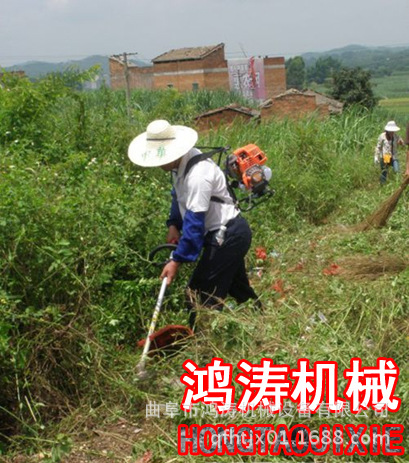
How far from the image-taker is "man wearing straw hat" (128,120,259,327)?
4.01 meters

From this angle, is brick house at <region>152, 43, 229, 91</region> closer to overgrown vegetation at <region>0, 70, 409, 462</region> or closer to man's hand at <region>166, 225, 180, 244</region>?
overgrown vegetation at <region>0, 70, 409, 462</region>

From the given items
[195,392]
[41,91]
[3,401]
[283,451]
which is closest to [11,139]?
[41,91]

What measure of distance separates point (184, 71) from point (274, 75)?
5.87 meters

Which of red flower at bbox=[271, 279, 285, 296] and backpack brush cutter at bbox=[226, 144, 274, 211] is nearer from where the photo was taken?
backpack brush cutter at bbox=[226, 144, 274, 211]

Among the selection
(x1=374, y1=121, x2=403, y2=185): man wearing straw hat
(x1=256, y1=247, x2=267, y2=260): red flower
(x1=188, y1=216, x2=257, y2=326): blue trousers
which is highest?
(x1=188, y1=216, x2=257, y2=326): blue trousers

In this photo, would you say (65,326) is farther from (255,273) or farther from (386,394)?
(255,273)

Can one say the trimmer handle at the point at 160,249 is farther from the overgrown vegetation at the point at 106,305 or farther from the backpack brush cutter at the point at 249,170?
the backpack brush cutter at the point at 249,170

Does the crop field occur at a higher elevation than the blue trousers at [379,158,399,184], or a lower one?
lower

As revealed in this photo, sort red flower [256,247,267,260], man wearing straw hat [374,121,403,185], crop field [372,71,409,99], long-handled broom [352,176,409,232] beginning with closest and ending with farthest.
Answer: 1. red flower [256,247,267,260]
2. long-handled broom [352,176,409,232]
3. man wearing straw hat [374,121,403,185]
4. crop field [372,71,409,99]

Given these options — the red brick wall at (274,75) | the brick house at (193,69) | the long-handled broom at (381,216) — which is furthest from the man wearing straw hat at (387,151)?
the red brick wall at (274,75)

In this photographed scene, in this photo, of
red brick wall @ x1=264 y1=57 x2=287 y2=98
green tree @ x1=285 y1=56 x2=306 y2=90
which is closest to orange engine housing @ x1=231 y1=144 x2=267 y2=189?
red brick wall @ x1=264 y1=57 x2=287 y2=98

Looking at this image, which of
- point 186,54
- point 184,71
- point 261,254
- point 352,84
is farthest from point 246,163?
point 186,54

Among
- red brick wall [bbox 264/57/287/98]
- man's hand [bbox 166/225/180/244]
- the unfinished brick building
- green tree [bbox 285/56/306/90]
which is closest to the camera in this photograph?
man's hand [bbox 166/225/180/244]

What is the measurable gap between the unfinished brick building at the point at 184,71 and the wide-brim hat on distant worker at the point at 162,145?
30120 mm
